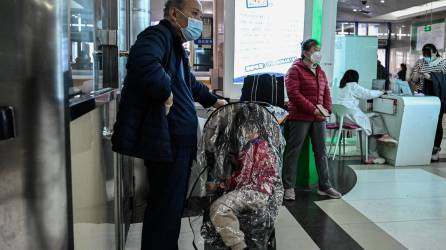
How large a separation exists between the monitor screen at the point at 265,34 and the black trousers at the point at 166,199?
6.97ft

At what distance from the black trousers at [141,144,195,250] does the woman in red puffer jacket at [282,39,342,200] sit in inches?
73.0

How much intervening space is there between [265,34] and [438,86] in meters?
3.10

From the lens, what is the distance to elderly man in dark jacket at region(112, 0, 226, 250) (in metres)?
1.94

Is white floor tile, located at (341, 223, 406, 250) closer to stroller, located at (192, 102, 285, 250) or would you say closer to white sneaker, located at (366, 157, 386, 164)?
stroller, located at (192, 102, 285, 250)

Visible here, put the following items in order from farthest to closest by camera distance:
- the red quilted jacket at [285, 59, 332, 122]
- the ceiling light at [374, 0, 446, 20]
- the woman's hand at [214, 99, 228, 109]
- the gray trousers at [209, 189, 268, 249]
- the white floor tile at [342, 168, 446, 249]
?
1. the ceiling light at [374, 0, 446, 20]
2. the red quilted jacket at [285, 59, 332, 122]
3. the white floor tile at [342, 168, 446, 249]
4. the woman's hand at [214, 99, 228, 109]
5. the gray trousers at [209, 189, 268, 249]

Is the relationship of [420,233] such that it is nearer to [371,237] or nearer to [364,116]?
[371,237]

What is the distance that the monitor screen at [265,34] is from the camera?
13.7 feet

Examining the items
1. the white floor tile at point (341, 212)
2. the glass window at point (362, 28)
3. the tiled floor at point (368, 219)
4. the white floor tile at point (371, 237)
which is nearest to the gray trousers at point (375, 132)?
the tiled floor at point (368, 219)

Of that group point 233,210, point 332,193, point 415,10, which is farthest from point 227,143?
point 415,10

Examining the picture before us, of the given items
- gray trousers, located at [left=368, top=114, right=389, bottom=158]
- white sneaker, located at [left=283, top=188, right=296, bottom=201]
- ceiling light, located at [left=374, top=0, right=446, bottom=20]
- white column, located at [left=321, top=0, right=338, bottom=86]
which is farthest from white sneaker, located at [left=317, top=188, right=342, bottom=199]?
ceiling light, located at [left=374, top=0, right=446, bottom=20]

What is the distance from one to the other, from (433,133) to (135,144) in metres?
4.70

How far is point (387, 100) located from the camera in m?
5.67

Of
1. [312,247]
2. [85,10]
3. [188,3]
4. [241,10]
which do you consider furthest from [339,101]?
[85,10]

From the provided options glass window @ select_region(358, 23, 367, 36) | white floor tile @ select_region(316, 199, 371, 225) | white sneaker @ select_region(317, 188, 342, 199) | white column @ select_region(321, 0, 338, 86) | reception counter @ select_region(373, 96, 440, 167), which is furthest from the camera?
glass window @ select_region(358, 23, 367, 36)
